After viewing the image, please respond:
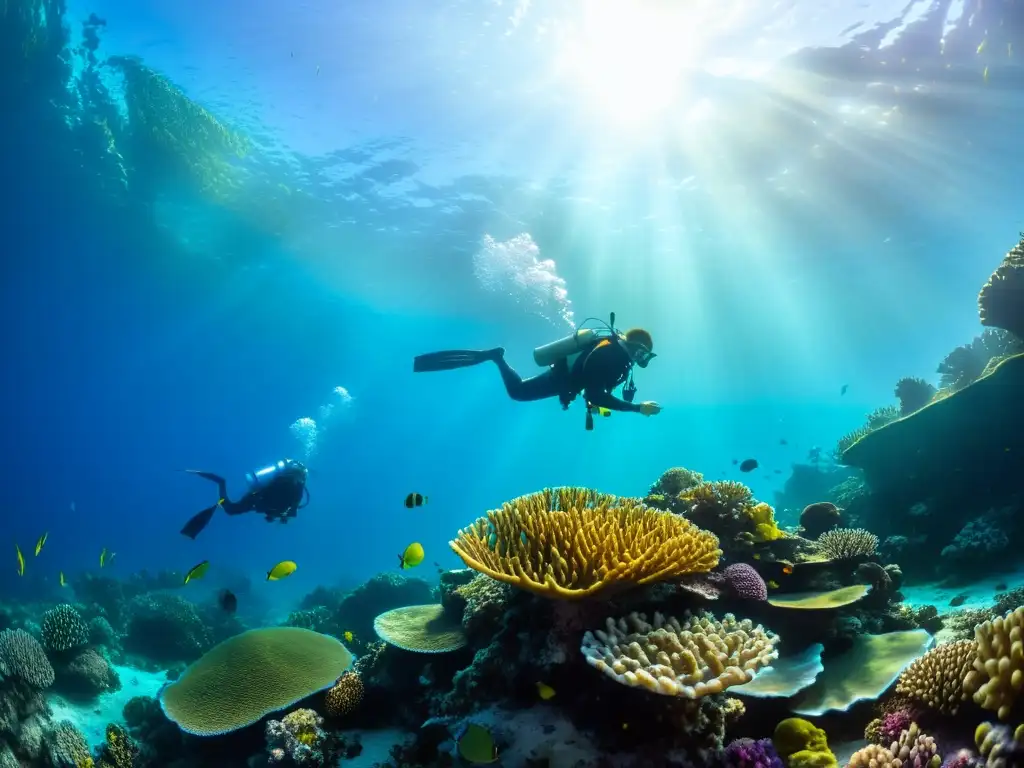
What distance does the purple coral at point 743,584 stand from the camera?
461cm

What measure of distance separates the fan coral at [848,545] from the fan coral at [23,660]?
36.3ft

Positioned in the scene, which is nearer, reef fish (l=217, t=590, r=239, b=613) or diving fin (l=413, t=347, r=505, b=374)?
reef fish (l=217, t=590, r=239, b=613)

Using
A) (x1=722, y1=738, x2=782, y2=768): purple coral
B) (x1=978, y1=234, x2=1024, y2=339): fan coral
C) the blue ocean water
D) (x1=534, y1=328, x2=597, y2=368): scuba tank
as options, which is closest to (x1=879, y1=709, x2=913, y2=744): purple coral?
(x1=722, y1=738, x2=782, y2=768): purple coral

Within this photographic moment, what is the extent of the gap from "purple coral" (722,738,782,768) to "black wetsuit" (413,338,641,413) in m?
4.09

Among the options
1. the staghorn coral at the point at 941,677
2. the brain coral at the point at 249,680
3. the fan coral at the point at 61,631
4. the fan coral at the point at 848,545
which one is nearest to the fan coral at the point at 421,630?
the brain coral at the point at 249,680

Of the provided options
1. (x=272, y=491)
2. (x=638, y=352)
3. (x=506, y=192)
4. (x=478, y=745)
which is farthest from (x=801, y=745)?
(x=506, y=192)

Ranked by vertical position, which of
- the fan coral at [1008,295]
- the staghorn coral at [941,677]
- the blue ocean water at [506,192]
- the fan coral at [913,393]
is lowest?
the staghorn coral at [941,677]

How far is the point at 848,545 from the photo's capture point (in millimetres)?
6359

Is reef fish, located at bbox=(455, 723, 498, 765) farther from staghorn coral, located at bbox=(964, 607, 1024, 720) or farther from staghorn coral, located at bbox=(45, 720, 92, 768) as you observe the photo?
staghorn coral, located at bbox=(45, 720, 92, 768)

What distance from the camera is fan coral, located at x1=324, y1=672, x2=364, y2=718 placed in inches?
213

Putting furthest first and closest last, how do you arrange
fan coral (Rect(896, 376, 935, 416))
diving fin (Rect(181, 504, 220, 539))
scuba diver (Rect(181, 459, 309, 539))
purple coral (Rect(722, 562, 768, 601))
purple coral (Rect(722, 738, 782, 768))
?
fan coral (Rect(896, 376, 935, 416))
scuba diver (Rect(181, 459, 309, 539))
diving fin (Rect(181, 504, 220, 539))
purple coral (Rect(722, 562, 768, 601))
purple coral (Rect(722, 738, 782, 768))

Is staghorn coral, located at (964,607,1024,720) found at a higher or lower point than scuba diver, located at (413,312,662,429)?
lower

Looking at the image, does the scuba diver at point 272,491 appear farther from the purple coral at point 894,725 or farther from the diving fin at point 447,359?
the purple coral at point 894,725

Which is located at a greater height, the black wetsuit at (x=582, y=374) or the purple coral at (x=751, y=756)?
the black wetsuit at (x=582, y=374)
